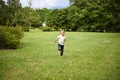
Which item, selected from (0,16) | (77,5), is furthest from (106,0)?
(77,5)

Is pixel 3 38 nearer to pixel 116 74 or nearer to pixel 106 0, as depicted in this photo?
pixel 116 74

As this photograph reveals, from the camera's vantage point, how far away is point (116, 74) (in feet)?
36.4

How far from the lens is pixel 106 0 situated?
41.1 meters

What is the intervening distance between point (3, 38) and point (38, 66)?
412 inches

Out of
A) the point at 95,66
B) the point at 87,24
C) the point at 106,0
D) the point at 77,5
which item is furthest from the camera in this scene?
the point at 77,5

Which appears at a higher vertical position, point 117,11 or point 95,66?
point 117,11

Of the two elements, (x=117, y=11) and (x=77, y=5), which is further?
(x=77, y=5)

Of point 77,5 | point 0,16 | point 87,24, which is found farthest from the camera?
point 77,5

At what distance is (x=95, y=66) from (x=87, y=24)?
70.6 metres

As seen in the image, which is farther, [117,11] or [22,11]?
[22,11]

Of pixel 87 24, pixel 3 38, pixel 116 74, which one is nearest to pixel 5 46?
pixel 3 38

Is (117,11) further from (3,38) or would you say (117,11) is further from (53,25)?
(53,25)

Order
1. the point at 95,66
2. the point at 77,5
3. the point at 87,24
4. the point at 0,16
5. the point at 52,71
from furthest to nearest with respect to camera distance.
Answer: the point at 77,5, the point at 87,24, the point at 0,16, the point at 95,66, the point at 52,71

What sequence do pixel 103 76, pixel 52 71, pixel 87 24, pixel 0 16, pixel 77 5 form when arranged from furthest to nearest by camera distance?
pixel 77 5
pixel 87 24
pixel 0 16
pixel 52 71
pixel 103 76
